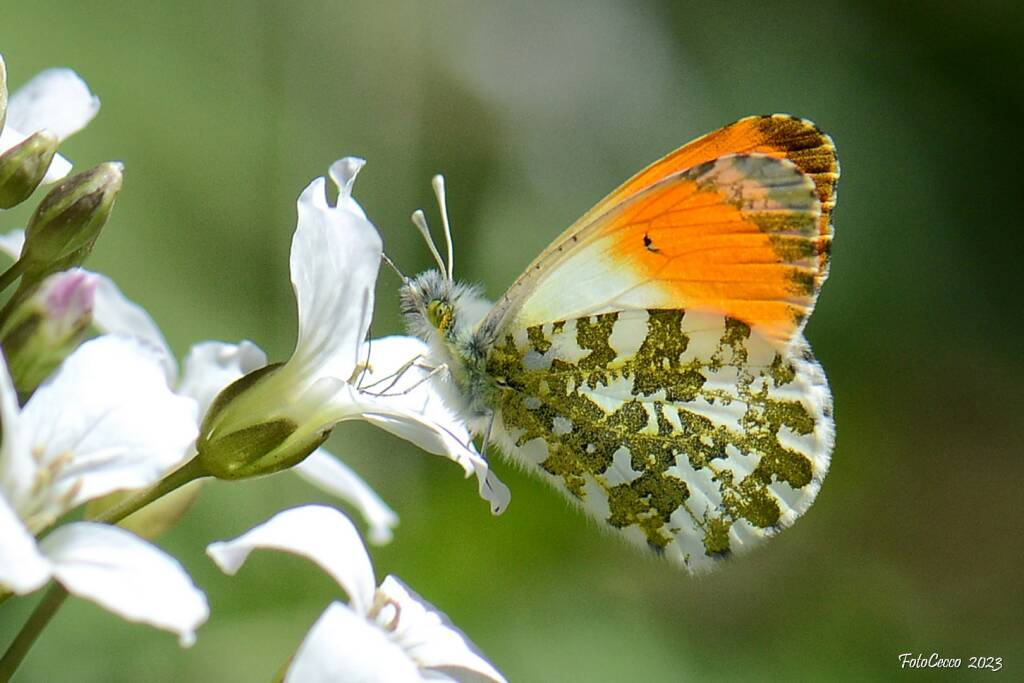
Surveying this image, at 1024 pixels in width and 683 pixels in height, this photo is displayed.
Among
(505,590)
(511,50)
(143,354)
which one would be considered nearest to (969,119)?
(511,50)

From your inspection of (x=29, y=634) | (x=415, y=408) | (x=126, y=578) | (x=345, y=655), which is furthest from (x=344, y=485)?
(x=126, y=578)

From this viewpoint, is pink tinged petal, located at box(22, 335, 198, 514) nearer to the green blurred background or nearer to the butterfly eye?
the butterfly eye

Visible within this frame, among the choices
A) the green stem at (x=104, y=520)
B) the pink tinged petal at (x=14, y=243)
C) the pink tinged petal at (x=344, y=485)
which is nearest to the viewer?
the green stem at (x=104, y=520)

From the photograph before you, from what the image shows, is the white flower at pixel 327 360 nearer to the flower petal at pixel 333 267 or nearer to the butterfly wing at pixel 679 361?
the flower petal at pixel 333 267

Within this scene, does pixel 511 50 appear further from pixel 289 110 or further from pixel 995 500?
pixel 995 500

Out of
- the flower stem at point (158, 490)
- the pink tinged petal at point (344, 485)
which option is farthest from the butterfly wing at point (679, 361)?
the flower stem at point (158, 490)

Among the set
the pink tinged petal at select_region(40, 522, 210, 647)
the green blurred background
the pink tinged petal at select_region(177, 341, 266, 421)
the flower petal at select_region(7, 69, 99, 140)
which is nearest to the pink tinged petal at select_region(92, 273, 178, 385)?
the pink tinged petal at select_region(177, 341, 266, 421)
